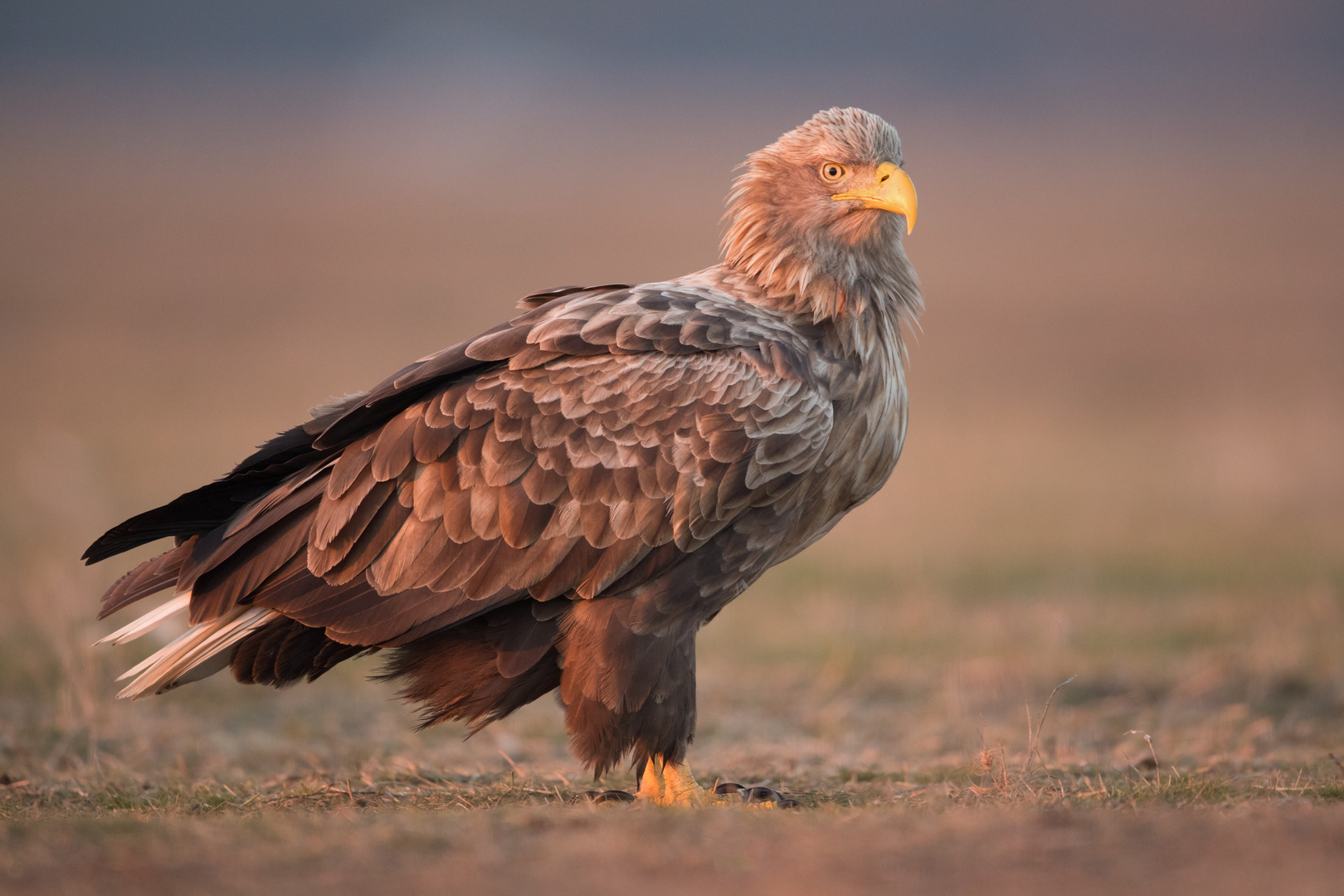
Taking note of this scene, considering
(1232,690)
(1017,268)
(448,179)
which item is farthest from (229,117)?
(1232,690)

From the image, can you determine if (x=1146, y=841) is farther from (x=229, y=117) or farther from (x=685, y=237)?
(x=229, y=117)

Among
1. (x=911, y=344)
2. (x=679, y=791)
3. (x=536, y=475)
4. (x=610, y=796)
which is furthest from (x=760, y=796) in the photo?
(x=911, y=344)

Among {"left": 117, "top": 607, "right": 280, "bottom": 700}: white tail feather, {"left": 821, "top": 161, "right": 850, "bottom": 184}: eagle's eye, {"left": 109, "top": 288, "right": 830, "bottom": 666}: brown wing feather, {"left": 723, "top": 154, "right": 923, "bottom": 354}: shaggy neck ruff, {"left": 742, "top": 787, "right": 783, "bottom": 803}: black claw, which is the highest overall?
{"left": 821, "top": 161, "right": 850, "bottom": 184}: eagle's eye

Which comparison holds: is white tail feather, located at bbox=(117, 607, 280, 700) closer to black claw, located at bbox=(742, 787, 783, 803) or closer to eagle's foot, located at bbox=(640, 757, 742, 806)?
eagle's foot, located at bbox=(640, 757, 742, 806)

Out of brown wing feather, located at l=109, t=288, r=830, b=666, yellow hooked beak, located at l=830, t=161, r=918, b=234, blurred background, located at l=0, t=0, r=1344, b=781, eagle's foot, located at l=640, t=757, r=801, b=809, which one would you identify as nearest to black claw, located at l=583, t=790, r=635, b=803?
eagle's foot, located at l=640, t=757, r=801, b=809

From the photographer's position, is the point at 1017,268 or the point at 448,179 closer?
Answer: the point at 1017,268

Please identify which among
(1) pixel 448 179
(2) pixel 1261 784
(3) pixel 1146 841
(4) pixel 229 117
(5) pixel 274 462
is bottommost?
(2) pixel 1261 784

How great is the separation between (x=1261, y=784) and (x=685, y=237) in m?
37.2

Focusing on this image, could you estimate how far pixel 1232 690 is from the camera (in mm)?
9078

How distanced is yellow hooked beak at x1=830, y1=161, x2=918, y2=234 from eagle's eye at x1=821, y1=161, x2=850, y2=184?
0.30 ft

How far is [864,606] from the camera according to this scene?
12.8 metres

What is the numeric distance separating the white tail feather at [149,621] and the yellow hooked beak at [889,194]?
3307 mm

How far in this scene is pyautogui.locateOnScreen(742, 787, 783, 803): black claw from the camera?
5.86 meters

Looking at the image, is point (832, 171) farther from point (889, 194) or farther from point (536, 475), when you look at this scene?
point (536, 475)
